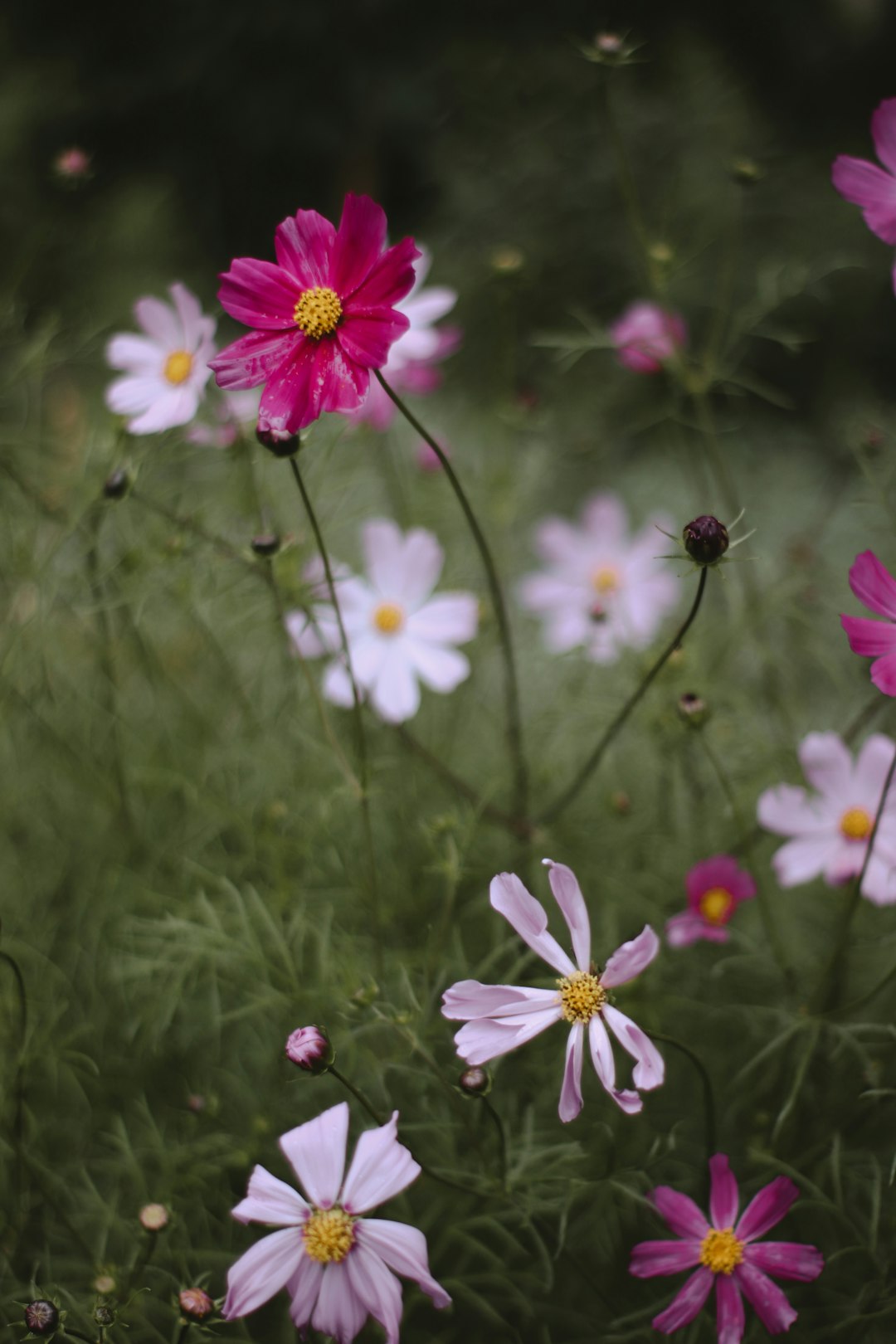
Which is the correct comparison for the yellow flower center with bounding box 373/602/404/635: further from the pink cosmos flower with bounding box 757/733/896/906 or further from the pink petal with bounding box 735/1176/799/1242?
the pink petal with bounding box 735/1176/799/1242

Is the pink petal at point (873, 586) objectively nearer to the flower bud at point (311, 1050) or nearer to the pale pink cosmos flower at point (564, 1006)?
the pale pink cosmos flower at point (564, 1006)

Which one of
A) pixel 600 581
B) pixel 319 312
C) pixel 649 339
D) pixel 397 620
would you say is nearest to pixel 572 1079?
pixel 319 312

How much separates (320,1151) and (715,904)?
318 millimetres

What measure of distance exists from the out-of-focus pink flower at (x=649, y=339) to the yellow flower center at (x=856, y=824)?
0.35 metres

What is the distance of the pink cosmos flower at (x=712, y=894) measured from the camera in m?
0.70

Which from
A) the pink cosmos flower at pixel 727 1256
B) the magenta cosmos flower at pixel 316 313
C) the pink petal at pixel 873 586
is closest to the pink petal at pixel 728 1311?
the pink cosmos flower at pixel 727 1256

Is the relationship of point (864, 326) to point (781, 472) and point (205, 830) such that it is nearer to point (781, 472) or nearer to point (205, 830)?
point (781, 472)

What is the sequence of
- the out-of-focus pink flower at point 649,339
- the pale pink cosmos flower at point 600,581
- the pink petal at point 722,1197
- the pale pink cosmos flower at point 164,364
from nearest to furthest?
the pink petal at point 722,1197, the pale pink cosmos flower at point 164,364, the out-of-focus pink flower at point 649,339, the pale pink cosmos flower at point 600,581

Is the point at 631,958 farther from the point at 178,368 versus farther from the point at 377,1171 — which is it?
the point at 178,368

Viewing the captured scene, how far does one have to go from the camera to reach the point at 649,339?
2.94ft

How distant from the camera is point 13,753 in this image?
3.40ft

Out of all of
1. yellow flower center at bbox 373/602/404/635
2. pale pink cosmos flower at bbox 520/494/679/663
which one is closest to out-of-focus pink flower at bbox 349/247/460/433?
yellow flower center at bbox 373/602/404/635

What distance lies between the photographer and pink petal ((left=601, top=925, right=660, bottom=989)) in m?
0.48

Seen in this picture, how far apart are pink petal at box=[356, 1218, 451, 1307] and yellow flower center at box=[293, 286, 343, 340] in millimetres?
A: 433
